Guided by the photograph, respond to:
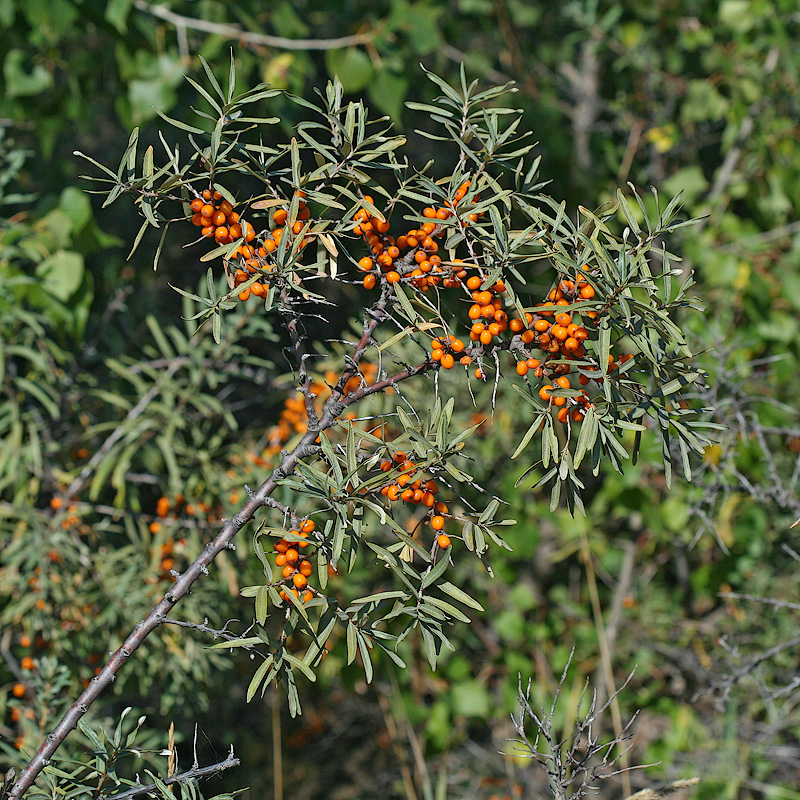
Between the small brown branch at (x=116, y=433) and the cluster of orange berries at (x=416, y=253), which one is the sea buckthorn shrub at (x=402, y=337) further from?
the small brown branch at (x=116, y=433)

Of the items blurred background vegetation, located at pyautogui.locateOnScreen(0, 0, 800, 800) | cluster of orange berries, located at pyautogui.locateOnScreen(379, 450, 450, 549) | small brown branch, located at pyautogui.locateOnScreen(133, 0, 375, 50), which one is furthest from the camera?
small brown branch, located at pyautogui.locateOnScreen(133, 0, 375, 50)

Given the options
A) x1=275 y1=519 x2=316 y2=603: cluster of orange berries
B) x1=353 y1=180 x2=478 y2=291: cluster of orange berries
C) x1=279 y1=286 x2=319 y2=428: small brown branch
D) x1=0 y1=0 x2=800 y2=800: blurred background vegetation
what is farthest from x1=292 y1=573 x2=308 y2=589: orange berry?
x1=0 y1=0 x2=800 y2=800: blurred background vegetation

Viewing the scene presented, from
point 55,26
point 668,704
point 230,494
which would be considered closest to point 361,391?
point 230,494

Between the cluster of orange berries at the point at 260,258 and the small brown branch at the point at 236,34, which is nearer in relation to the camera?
the cluster of orange berries at the point at 260,258

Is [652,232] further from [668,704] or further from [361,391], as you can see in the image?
[668,704]

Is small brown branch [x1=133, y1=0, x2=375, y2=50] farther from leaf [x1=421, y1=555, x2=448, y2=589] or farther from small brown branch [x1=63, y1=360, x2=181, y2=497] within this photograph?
leaf [x1=421, y1=555, x2=448, y2=589]

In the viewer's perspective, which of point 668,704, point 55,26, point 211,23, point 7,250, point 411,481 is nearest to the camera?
point 411,481

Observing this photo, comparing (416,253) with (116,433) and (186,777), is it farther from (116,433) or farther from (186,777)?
(116,433)

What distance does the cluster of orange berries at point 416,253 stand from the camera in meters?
0.53

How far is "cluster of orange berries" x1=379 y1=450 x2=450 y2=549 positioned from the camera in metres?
0.49

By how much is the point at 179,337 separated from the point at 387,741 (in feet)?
3.72

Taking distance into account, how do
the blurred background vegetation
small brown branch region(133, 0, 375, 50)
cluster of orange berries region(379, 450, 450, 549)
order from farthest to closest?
1. small brown branch region(133, 0, 375, 50)
2. the blurred background vegetation
3. cluster of orange berries region(379, 450, 450, 549)

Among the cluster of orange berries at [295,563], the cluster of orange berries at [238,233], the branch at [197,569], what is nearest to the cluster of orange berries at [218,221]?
the cluster of orange berries at [238,233]

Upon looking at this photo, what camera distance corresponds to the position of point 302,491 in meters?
0.50
